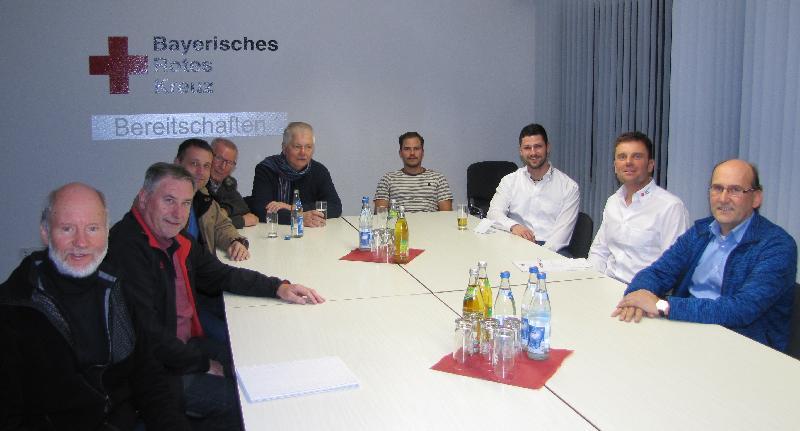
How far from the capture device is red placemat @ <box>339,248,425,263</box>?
319 centimetres

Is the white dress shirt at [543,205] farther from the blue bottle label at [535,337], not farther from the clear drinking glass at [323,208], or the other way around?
the blue bottle label at [535,337]

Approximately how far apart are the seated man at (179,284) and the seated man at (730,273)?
1259mm

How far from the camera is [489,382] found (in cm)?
171

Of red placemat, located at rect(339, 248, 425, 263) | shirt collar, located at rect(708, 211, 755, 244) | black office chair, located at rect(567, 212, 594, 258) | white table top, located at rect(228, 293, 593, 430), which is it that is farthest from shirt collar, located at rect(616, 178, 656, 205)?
white table top, located at rect(228, 293, 593, 430)

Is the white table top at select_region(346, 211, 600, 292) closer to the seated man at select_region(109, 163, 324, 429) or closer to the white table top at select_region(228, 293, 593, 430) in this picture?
the white table top at select_region(228, 293, 593, 430)

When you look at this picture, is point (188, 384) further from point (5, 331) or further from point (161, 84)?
point (161, 84)

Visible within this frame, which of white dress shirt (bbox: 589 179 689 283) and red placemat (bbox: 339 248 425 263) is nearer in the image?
red placemat (bbox: 339 248 425 263)

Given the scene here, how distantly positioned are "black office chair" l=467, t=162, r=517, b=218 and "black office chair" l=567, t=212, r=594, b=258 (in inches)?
71.4

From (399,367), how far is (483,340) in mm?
247

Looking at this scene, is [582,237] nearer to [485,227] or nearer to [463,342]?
[485,227]

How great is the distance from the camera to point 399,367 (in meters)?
1.83

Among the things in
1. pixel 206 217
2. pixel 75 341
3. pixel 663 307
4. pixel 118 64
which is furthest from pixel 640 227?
pixel 118 64

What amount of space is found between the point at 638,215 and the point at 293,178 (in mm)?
2348

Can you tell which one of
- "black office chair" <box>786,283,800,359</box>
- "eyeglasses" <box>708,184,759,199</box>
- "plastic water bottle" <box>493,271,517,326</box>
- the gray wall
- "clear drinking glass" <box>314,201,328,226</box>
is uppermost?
the gray wall
